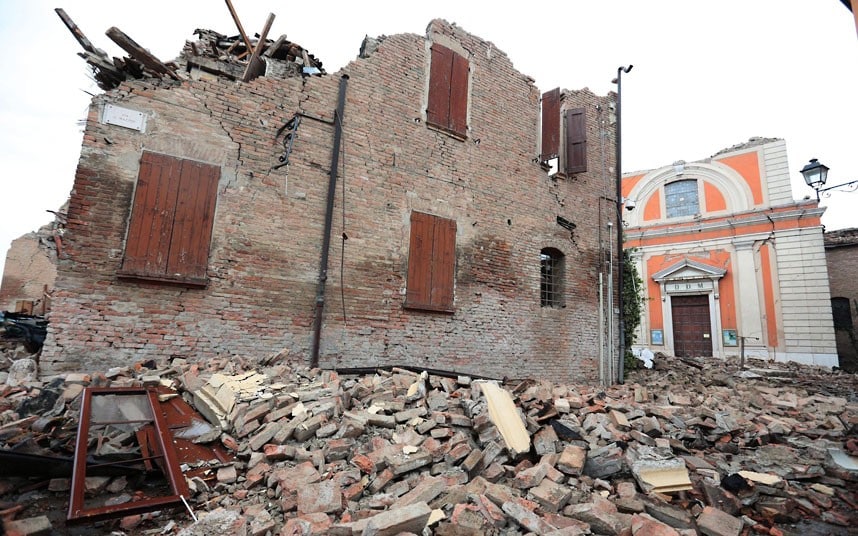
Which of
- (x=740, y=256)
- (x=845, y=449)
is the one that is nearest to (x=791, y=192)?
(x=740, y=256)

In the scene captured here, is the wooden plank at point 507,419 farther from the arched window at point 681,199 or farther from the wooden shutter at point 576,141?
the arched window at point 681,199

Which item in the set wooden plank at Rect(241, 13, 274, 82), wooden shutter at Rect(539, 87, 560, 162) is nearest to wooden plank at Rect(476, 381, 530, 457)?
wooden plank at Rect(241, 13, 274, 82)

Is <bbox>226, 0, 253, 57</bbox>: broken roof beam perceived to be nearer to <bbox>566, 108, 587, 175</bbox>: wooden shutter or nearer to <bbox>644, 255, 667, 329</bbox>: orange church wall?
<bbox>566, 108, 587, 175</bbox>: wooden shutter

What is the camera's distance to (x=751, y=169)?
17.5 meters

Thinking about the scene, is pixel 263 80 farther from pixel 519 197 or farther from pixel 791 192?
pixel 791 192

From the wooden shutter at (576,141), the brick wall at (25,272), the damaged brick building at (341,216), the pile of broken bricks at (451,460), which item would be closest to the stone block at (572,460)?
the pile of broken bricks at (451,460)

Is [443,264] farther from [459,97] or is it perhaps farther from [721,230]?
[721,230]

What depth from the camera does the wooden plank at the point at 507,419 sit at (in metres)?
3.94

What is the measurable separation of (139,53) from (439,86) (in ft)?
16.8

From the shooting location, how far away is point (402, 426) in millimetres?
4219

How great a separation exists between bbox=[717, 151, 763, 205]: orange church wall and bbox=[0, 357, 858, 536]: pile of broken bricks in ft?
49.1

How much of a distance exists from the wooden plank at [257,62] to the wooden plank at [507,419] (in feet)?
20.9

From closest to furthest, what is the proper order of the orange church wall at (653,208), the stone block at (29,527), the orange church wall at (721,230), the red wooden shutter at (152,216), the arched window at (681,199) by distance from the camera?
1. the stone block at (29,527)
2. the red wooden shutter at (152,216)
3. the orange church wall at (721,230)
4. the arched window at (681,199)
5. the orange church wall at (653,208)

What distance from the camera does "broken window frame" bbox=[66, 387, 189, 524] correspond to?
8.66ft
